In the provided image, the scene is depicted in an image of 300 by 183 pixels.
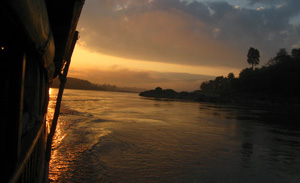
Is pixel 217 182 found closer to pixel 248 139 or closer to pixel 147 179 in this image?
pixel 147 179

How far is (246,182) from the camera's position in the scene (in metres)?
6.41

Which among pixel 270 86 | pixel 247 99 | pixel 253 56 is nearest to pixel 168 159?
pixel 247 99

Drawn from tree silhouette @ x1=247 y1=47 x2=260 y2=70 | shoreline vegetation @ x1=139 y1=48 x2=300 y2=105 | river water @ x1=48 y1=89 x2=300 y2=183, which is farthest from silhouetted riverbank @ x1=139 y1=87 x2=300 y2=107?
river water @ x1=48 y1=89 x2=300 y2=183

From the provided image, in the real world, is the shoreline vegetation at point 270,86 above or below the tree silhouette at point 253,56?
below

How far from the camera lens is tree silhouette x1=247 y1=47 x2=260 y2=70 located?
95994 mm

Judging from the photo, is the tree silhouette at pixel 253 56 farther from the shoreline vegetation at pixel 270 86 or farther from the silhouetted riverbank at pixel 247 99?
the silhouetted riverbank at pixel 247 99

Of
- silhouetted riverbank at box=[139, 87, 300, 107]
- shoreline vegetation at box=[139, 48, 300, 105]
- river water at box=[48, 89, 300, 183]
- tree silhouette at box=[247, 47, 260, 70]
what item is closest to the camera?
river water at box=[48, 89, 300, 183]

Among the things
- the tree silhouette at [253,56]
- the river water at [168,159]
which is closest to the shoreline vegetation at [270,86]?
the tree silhouette at [253,56]

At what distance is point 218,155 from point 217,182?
9.40 ft

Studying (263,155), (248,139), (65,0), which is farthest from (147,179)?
(248,139)

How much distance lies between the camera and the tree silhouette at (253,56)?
9599 cm

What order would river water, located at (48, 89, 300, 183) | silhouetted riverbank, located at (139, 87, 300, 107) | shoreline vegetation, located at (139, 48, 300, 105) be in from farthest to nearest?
shoreline vegetation, located at (139, 48, 300, 105) < silhouetted riverbank, located at (139, 87, 300, 107) < river water, located at (48, 89, 300, 183)

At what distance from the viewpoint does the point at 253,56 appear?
97375mm

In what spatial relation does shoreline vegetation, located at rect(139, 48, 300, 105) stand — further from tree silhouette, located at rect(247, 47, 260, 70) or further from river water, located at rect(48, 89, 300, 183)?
river water, located at rect(48, 89, 300, 183)
